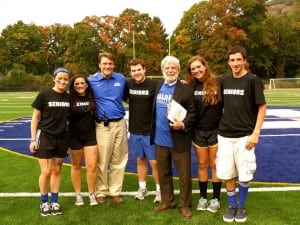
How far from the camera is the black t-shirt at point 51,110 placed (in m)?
4.06

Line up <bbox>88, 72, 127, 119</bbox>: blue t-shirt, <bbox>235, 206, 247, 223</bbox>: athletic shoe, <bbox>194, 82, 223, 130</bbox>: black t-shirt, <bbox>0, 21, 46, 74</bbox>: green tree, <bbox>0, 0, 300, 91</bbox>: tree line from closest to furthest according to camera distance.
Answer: <bbox>235, 206, 247, 223</bbox>: athletic shoe → <bbox>194, 82, 223, 130</bbox>: black t-shirt → <bbox>88, 72, 127, 119</bbox>: blue t-shirt → <bbox>0, 0, 300, 91</bbox>: tree line → <bbox>0, 21, 46, 74</bbox>: green tree

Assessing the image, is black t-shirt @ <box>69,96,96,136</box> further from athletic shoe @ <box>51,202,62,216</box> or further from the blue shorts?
athletic shoe @ <box>51,202,62,216</box>

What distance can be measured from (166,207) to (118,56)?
38930 millimetres

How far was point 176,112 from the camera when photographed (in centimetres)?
390

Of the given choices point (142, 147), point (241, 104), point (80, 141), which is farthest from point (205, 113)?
point (80, 141)

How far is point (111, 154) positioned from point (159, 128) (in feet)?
2.77

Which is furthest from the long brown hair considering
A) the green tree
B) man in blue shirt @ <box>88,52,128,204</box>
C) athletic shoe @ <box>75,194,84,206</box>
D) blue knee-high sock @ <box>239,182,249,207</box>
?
the green tree

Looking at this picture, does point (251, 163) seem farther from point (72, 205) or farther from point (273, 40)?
point (273, 40)

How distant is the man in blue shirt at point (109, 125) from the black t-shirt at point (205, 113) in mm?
1002

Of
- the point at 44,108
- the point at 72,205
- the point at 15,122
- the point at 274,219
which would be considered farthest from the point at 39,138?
the point at 15,122

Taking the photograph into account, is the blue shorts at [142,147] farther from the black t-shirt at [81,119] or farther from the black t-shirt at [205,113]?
the black t-shirt at [205,113]

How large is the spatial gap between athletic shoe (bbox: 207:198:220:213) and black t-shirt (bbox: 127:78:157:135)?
1.08m

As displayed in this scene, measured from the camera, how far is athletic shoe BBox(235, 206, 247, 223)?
3867mm

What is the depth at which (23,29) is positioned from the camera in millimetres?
54000
